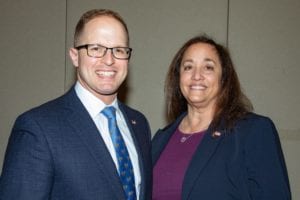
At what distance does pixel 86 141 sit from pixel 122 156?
0.21m

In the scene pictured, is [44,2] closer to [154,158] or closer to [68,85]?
[68,85]

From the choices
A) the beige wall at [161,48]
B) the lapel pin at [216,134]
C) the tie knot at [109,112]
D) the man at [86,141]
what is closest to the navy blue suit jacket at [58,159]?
the man at [86,141]

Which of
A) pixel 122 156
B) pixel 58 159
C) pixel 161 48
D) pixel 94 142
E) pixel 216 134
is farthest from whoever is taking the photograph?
pixel 161 48

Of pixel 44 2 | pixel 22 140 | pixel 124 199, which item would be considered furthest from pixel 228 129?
pixel 44 2

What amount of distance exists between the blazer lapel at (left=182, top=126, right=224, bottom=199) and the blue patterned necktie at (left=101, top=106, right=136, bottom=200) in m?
0.36

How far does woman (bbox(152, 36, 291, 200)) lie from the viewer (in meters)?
1.68

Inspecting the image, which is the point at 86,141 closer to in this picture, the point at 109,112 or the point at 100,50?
the point at 109,112

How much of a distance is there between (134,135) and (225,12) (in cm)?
167

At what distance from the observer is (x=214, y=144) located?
1.79 m

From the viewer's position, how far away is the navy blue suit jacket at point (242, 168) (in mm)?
1661

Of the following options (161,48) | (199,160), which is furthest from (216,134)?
(161,48)

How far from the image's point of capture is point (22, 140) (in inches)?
49.1

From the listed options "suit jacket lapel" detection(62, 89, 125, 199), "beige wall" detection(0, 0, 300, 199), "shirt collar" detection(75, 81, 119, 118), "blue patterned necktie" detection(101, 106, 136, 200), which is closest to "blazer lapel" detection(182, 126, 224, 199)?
"blue patterned necktie" detection(101, 106, 136, 200)

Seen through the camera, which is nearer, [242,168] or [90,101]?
[90,101]
